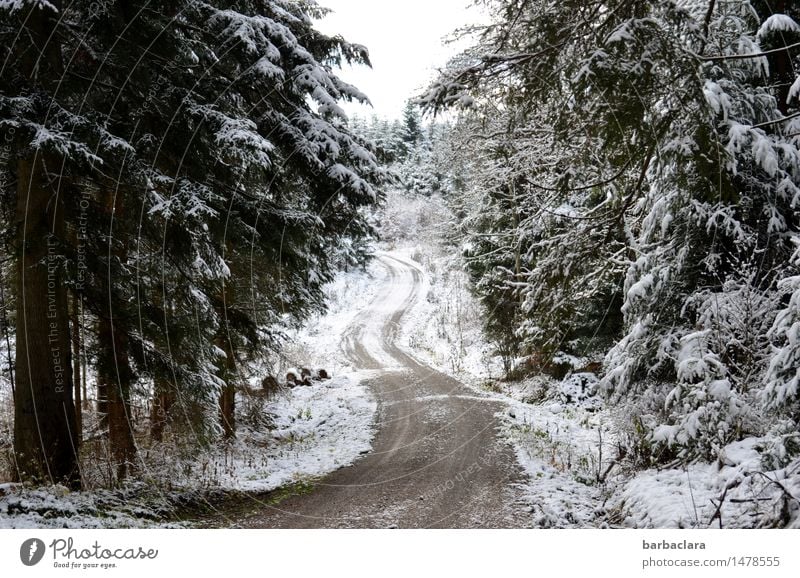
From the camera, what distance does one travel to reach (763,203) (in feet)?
12.4

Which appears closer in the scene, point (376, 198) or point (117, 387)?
point (117, 387)

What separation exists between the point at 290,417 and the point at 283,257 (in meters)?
5.58

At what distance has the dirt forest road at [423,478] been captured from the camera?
3.98 m

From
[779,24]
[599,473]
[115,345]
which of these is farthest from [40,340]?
[779,24]

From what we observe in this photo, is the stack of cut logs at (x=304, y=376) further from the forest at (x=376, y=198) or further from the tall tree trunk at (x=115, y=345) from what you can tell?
the tall tree trunk at (x=115, y=345)

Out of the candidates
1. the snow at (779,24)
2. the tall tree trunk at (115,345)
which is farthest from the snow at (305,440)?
the snow at (779,24)

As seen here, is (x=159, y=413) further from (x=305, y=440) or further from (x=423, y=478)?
(x=423, y=478)

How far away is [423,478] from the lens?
4.96 meters

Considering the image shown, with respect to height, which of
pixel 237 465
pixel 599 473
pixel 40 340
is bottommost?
pixel 599 473

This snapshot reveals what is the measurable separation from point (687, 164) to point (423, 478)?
407cm

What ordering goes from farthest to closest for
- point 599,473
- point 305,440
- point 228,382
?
point 305,440 < point 228,382 < point 599,473

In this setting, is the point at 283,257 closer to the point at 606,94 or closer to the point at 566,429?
A: the point at 606,94

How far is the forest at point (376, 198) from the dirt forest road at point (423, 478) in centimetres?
65

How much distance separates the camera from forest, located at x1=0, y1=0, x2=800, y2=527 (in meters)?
3.41
